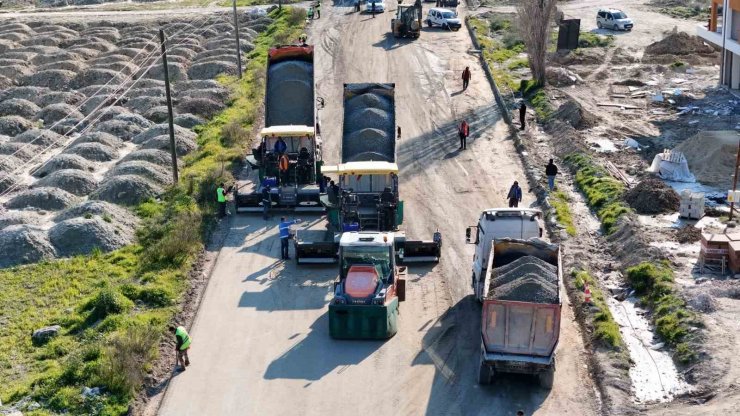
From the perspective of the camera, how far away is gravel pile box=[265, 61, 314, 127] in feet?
119

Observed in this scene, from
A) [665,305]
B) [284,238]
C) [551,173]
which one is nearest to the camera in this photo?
[665,305]

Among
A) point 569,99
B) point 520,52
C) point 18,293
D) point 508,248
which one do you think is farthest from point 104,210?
point 520,52

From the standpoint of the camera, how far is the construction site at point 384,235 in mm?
21344

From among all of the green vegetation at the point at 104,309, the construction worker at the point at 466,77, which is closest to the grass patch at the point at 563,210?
the green vegetation at the point at 104,309

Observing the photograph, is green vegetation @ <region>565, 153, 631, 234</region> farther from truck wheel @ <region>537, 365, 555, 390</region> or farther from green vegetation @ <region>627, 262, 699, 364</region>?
truck wheel @ <region>537, 365, 555, 390</region>

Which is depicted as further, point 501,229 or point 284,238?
point 284,238

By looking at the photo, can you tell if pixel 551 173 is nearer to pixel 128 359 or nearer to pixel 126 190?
pixel 126 190

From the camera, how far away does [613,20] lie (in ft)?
207

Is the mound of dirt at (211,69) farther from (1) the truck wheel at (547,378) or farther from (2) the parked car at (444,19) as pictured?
(1) the truck wheel at (547,378)

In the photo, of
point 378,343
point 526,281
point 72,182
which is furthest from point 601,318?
point 72,182

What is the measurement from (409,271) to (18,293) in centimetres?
1147

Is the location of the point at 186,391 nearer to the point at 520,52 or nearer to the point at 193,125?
the point at 193,125

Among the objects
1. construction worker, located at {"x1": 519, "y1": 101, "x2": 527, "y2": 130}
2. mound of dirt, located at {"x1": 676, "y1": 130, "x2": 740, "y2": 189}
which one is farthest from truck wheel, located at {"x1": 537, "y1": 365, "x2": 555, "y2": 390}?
construction worker, located at {"x1": 519, "y1": 101, "x2": 527, "y2": 130}

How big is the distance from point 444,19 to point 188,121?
2296 cm
